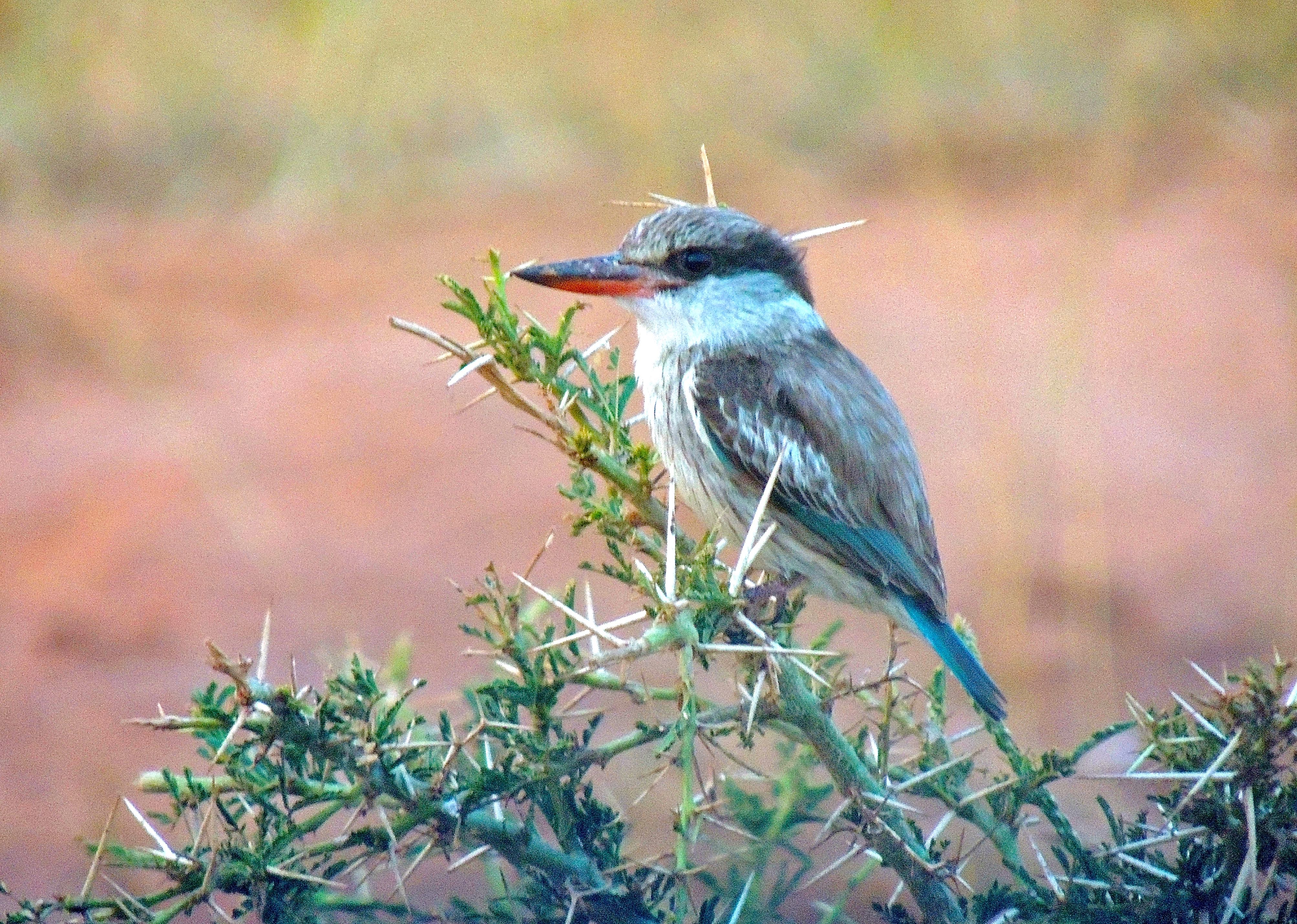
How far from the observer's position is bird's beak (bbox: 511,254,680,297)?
292 cm

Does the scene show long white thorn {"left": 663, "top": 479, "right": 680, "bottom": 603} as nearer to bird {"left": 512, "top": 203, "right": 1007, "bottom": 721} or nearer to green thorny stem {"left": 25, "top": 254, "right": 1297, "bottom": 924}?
green thorny stem {"left": 25, "top": 254, "right": 1297, "bottom": 924}

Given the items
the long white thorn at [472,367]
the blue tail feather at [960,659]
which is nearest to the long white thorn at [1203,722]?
the blue tail feather at [960,659]

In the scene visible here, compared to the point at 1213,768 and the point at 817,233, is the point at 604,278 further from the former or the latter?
the point at 1213,768

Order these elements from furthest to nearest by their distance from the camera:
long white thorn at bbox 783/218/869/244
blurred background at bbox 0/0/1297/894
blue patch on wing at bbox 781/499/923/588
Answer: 1. blurred background at bbox 0/0/1297/894
2. blue patch on wing at bbox 781/499/923/588
3. long white thorn at bbox 783/218/869/244

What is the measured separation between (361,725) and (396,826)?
0.62 feet

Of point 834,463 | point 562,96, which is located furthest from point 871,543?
point 562,96

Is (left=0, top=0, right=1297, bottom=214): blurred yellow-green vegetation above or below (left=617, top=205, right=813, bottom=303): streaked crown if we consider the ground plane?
above

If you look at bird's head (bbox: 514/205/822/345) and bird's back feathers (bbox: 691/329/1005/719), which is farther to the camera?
bird's head (bbox: 514/205/822/345)

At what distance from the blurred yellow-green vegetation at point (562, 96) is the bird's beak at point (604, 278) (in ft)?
19.2

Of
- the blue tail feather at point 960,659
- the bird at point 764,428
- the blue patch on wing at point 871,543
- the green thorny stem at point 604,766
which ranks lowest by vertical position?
the green thorny stem at point 604,766

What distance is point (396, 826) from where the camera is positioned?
2230 mm

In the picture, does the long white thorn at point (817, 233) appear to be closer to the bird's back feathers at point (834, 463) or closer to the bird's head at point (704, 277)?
the bird's head at point (704, 277)

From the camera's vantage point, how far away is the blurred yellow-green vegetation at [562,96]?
914cm

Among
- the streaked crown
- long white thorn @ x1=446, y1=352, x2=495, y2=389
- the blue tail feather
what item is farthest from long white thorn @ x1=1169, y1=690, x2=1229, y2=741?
the streaked crown
